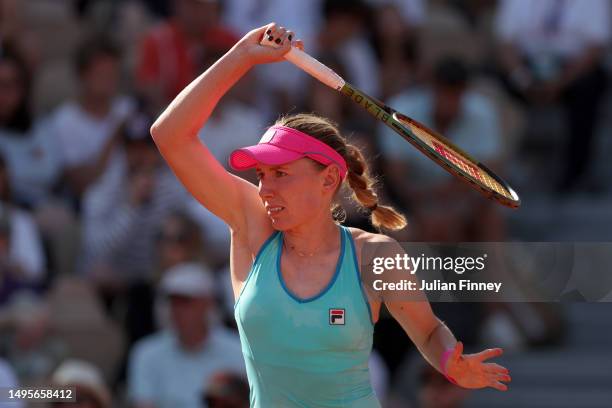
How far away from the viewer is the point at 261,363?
13.1ft

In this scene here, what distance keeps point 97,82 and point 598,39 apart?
3534 mm

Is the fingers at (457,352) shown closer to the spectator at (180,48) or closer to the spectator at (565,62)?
the spectator at (180,48)

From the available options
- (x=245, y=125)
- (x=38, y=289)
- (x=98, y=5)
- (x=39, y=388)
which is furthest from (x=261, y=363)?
(x=98, y=5)

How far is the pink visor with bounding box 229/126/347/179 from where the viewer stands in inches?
157

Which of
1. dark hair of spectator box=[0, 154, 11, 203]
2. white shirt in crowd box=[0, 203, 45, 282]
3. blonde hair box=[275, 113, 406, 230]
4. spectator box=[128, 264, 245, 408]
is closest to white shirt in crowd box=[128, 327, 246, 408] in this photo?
spectator box=[128, 264, 245, 408]

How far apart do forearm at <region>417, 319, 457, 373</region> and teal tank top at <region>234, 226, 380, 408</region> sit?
196mm

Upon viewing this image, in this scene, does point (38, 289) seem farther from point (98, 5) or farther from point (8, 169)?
point (98, 5)

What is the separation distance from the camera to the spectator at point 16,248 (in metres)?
7.72

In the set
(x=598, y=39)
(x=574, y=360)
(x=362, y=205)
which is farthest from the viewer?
(x=598, y=39)

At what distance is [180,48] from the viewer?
9.17 m

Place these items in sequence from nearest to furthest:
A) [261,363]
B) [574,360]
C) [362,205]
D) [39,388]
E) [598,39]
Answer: [261,363] → [362,205] → [39,388] → [574,360] → [598,39]

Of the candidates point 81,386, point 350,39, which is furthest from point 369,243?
point 350,39

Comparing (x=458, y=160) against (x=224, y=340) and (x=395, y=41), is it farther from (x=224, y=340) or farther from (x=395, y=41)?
(x=395, y=41)

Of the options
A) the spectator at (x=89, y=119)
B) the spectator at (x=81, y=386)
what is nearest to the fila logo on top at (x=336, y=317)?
the spectator at (x=81, y=386)
